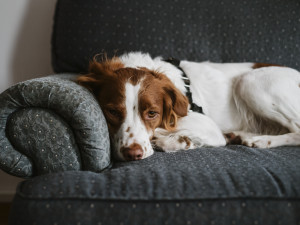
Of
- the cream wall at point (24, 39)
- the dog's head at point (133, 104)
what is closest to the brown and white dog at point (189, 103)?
the dog's head at point (133, 104)

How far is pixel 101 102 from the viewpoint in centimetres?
165

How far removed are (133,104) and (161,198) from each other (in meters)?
0.69

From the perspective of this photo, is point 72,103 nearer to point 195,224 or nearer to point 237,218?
point 195,224

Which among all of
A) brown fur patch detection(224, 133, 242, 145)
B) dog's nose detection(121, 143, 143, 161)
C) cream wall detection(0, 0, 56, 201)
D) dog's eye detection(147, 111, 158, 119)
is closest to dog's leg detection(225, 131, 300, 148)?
brown fur patch detection(224, 133, 242, 145)

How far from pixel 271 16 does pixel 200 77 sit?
2.69ft

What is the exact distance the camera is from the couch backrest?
7.31 ft

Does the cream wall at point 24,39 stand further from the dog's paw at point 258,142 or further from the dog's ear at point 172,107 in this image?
the dog's paw at point 258,142

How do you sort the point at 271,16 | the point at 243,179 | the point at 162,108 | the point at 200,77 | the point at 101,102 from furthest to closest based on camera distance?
the point at 271,16 → the point at 200,77 → the point at 162,108 → the point at 101,102 → the point at 243,179

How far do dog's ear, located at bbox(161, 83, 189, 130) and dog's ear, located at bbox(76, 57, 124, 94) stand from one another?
14.5 inches

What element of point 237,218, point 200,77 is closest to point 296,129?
point 200,77

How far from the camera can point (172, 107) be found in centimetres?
185

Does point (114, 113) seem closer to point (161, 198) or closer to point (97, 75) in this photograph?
point (97, 75)

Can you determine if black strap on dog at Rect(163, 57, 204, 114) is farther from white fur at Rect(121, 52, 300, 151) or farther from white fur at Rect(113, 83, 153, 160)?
white fur at Rect(113, 83, 153, 160)

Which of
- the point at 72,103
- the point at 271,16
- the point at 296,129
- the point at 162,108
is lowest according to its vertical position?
the point at 296,129
